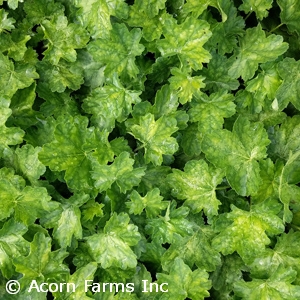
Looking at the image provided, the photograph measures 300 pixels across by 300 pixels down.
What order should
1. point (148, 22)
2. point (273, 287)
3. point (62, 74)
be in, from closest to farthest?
point (273, 287) → point (148, 22) → point (62, 74)

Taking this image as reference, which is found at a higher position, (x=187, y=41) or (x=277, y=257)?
(x=187, y=41)

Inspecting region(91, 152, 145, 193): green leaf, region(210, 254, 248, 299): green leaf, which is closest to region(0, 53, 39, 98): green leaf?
region(91, 152, 145, 193): green leaf

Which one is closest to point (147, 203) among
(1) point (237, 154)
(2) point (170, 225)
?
(2) point (170, 225)

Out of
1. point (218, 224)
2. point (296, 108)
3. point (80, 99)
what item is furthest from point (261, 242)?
point (80, 99)

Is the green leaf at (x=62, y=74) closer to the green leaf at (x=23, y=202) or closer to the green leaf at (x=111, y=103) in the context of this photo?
the green leaf at (x=111, y=103)

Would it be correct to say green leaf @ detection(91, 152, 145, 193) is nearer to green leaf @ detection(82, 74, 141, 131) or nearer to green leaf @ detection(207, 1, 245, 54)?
green leaf @ detection(82, 74, 141, 131)

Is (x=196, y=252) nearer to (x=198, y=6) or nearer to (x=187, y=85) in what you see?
(x=187, y=85)

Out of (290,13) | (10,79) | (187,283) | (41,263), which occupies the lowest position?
(187,283)
